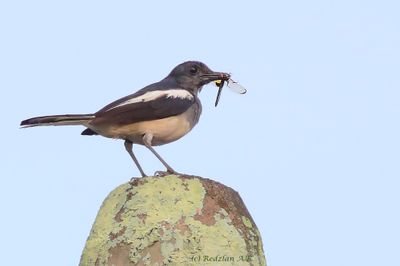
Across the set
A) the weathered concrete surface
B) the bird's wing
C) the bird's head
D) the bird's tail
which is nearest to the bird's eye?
the bird's head

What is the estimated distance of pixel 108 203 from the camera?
263 inches

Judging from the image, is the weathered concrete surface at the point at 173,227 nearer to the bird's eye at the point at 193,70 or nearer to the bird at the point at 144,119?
the bird at the point at 144,119

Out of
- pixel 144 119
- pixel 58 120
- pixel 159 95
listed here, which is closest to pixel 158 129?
pixel 144 119

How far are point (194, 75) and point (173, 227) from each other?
3.83m

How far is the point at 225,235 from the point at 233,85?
353cm

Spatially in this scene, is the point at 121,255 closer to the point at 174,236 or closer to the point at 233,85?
the point at 174,236

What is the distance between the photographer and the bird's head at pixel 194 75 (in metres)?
9.63

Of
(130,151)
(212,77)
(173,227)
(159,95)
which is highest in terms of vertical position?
(212,77)

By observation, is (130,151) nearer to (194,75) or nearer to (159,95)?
(159,95)

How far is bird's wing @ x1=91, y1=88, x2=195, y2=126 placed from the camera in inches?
326

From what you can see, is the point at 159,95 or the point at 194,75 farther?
the point at 194,75

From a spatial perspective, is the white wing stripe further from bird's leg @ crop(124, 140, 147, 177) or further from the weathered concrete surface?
the weathered concrete surface

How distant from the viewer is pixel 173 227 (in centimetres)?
611

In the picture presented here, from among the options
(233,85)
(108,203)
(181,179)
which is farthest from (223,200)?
(233,85)
